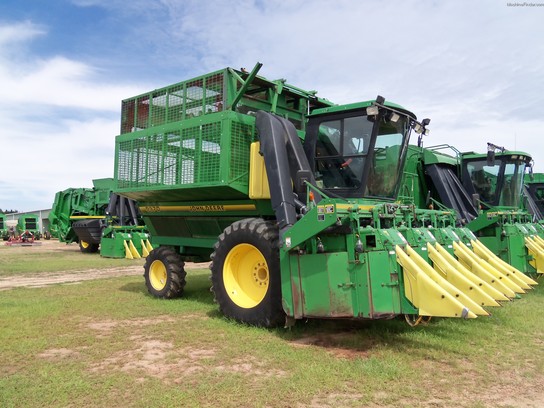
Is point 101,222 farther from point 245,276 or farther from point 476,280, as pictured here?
point 476,280

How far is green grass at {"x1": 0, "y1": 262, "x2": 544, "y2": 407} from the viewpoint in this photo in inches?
151

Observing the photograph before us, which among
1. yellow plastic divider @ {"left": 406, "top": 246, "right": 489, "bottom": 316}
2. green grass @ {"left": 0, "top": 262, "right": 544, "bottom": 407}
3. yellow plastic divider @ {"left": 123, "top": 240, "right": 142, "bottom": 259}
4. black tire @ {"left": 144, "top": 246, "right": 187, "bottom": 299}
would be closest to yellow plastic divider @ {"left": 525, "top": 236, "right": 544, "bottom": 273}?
green grass @ {"left": 0, "top": 262, "right": 544, "bottom": 407}

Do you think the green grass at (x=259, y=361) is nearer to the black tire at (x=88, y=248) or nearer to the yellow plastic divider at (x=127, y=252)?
the yellow plastic divider at (x=127, y=252)

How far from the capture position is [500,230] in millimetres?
9867

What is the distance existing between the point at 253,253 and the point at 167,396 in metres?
2.86

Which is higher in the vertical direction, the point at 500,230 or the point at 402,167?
the point at 402,167

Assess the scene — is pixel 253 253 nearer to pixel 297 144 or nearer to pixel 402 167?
pixel 297 144

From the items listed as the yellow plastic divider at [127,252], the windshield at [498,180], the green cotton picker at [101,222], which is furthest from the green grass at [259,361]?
the green cotton picker at [101,222]

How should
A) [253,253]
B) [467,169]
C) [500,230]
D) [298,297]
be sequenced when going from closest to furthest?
[298,297] → [253,253] → [500,230] → [467,169]

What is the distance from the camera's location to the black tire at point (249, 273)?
5.95 meters

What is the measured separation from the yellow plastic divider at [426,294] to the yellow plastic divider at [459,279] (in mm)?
345

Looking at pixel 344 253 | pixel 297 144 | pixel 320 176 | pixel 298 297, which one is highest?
pixel 297 144

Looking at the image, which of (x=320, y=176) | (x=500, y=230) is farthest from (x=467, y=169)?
(x=320, y=176)

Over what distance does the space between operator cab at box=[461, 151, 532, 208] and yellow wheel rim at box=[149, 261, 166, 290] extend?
7.68 m
